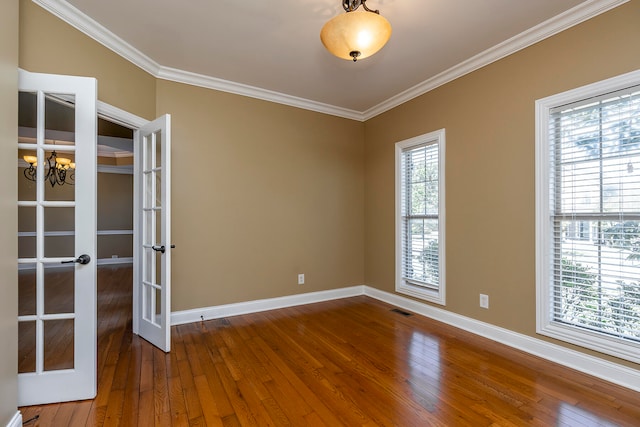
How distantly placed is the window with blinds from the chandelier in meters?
3.69

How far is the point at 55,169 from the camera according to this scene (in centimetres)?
209

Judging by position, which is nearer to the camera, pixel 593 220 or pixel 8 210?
pixel 8 210

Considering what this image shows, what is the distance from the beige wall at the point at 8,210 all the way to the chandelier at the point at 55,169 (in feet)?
0.83

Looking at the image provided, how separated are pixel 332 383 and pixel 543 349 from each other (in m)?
1.85

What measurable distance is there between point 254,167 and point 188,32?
1.60 meters

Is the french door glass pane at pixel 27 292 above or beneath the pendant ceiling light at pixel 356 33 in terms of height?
beneath

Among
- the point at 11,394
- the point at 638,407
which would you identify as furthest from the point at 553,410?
the point at 11,394

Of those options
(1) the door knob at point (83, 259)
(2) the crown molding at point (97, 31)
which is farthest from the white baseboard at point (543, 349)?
(2) the crown molding at point (97, 31)

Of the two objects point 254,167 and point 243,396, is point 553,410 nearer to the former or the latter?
point 243,396

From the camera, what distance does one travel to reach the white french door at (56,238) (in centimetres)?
196

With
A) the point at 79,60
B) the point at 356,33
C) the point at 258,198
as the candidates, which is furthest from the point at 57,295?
the point at 356,33

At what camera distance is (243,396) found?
6.74 feet

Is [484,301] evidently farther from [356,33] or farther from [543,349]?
[356,33]

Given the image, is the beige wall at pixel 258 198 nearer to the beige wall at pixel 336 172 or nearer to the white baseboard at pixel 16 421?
the beige wall at pixel 336 172
